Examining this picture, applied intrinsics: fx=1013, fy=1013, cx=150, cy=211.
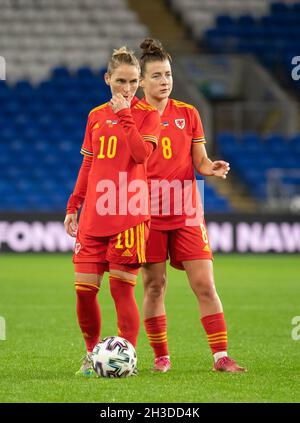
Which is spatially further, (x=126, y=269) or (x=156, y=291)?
(x=156, y=291)

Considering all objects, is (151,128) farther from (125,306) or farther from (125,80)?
(125,306)

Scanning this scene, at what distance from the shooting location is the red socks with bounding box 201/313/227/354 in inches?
261

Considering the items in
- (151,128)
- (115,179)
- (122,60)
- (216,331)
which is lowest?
(216,331)

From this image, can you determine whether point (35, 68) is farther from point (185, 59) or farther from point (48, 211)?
point (48, 211)

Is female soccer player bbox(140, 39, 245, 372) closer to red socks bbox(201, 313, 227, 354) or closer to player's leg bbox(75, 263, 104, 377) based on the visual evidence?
red socks bbox(201, 313, 227, 354)

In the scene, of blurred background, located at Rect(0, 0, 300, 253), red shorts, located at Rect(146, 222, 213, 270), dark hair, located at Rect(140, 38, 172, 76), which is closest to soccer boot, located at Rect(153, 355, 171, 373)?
red shorts, located at Rect(146, 222, 213, 270)

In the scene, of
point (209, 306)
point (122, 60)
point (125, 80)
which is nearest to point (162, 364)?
point (209, 306)

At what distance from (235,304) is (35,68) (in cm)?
1437

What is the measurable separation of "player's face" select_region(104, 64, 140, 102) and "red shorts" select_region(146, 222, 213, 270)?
3.25 feet

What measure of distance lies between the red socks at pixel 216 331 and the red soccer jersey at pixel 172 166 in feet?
2.11

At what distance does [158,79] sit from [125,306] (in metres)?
1.49

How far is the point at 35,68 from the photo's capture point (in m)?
24.7

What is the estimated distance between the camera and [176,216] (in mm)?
6707
